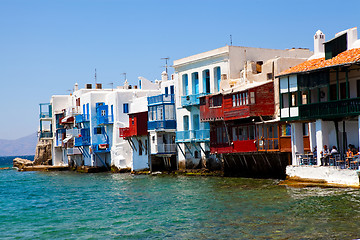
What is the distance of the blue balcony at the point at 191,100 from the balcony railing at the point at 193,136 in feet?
7.98

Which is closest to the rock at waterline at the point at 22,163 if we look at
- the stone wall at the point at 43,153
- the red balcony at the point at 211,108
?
the stone wall at the point at 43,153

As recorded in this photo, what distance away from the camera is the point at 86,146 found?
253 feet

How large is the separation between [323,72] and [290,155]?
7.77m

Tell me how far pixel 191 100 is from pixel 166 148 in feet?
20.6

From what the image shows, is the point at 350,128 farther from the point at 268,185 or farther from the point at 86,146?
the point at 86,146

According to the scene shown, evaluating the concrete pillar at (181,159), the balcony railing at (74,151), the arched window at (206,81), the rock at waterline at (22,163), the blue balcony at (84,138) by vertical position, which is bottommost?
the rock at waterline at (22,163)

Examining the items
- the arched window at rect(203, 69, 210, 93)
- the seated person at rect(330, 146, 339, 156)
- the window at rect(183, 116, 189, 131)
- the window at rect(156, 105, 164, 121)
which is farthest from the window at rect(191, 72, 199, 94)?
the seated person at rect(330, 146, 339, 156)

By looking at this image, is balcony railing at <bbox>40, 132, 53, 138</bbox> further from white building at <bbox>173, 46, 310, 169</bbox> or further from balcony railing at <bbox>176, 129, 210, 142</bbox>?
balcony railing at <bbox>176, 129, 210, 142</bbox>

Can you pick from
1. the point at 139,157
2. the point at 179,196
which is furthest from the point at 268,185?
the point at 139,157

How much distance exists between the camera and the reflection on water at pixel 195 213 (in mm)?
22078

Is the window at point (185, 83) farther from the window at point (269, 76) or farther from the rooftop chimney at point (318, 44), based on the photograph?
the rooftop chimney at point (318, 44)

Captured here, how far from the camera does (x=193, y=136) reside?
5247cm

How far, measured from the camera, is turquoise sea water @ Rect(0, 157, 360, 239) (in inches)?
868

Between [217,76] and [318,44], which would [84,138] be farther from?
[318,44]
